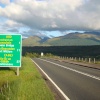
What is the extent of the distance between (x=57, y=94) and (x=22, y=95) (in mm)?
2220

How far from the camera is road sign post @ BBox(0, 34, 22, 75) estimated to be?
22.5m

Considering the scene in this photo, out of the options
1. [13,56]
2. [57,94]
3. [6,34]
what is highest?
[6,34]

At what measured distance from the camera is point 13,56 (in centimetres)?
2252

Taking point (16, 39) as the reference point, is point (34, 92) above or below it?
below

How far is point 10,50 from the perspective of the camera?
22.5m

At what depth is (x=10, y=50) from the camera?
22531 mm

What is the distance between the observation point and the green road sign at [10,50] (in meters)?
22.5

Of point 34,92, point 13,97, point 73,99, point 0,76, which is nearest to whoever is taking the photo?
point 13,97

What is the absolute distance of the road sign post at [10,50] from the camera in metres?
22.5

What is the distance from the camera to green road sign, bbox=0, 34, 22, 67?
884 inches

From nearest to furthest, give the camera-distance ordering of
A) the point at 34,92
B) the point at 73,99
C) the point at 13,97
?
the point at 13,97, the point at 73,99, the point at 34,92

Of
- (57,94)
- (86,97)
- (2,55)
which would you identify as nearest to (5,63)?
(2,55)

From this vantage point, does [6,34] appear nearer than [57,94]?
No

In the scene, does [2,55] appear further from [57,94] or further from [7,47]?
[57,94]
